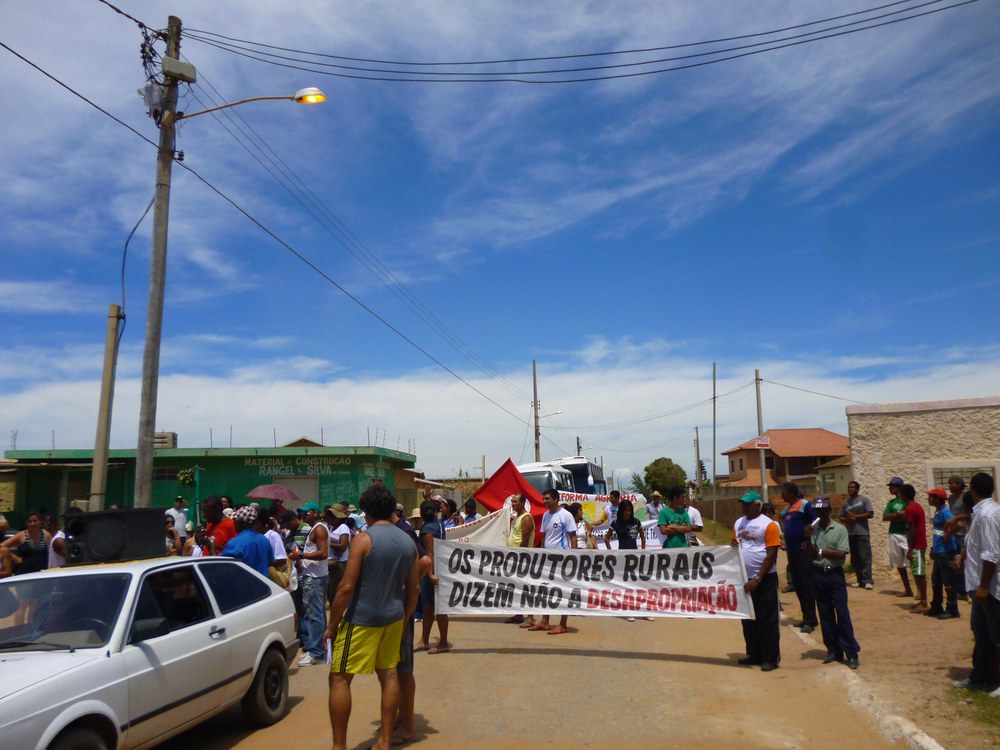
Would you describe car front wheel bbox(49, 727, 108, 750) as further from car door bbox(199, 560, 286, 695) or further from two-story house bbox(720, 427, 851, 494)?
Answer: two-story house bbox(720, 427, 851, 494)

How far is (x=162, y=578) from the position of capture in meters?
6.16

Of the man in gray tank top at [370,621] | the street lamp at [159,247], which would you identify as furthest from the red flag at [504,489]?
the man in gray tank top at [370,621]

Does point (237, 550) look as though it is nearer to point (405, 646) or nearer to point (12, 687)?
point (405, 646)

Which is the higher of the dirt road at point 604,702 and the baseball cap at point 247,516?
the baseball cap at point 247,516

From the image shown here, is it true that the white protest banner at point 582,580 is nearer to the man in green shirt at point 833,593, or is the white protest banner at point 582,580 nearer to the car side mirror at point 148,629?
the man in green shirt at point 833,593

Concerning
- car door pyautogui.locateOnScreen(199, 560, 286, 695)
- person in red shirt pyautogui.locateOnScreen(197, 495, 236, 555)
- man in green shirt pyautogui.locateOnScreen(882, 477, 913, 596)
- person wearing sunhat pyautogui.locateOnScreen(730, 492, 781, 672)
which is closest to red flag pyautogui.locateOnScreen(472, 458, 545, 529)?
man in green shirt pyautogui.locateOnScreen(882, 477, 913, 596)

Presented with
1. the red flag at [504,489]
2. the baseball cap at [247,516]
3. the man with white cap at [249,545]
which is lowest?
the man with white cap at [249,545]

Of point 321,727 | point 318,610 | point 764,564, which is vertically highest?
point 764,564

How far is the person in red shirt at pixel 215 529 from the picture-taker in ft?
34.8

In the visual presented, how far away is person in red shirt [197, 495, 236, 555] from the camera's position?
10.6 metres

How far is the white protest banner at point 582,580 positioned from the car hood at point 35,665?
5.39 meters

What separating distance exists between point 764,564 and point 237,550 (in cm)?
564

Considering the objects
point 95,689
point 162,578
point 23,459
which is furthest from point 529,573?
point 23,459

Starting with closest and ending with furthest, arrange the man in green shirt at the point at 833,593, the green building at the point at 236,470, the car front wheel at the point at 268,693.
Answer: the car front wheel at the point at 268,693, the man in green shirt at the point at 833,593, the green building at the point at 236,470
